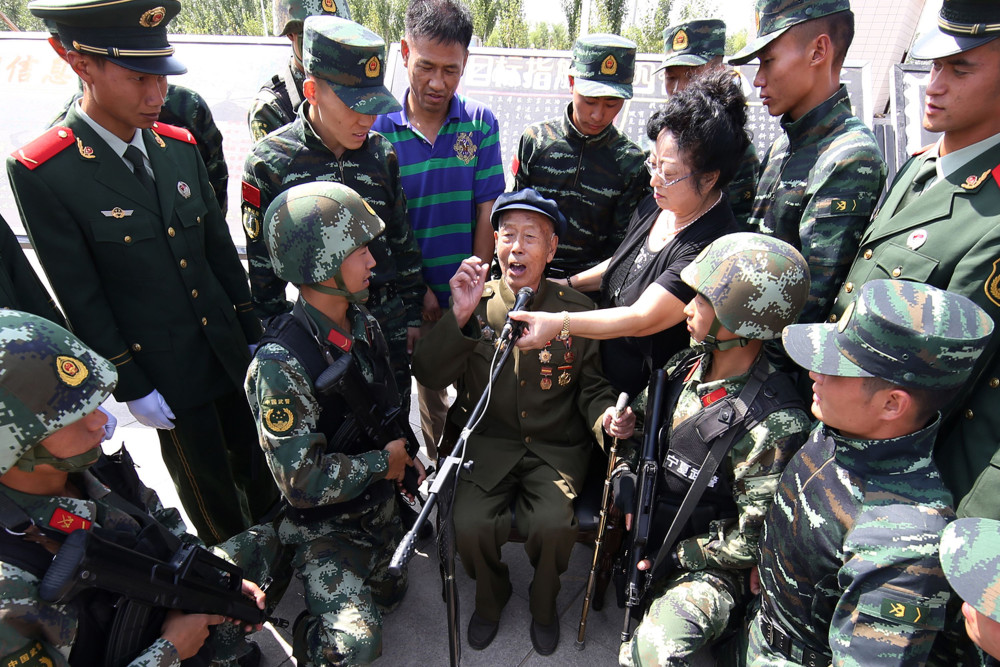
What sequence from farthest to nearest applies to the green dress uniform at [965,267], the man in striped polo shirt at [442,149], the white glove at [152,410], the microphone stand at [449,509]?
1. the man in striped polo shirt at [442,149]
2. the white glove at [152,410]
3. the green dress uniform at [965,267]
4. the microphone stand at [449,509]

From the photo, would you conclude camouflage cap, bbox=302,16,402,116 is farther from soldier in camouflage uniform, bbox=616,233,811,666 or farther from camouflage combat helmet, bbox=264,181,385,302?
soldier in camouflage uniform, bbox=616,233,811,666

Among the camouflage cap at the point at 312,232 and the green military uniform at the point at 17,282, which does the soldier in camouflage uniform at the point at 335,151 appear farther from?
the green military uniform at the point at 17,282

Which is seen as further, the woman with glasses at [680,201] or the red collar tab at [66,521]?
the woman with glasses at [680,201]

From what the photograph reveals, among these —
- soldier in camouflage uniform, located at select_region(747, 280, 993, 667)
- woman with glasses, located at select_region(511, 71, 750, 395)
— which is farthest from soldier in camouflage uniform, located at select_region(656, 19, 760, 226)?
soldier in camouflage uniform, located at select_region(747, 280, 993, 667)

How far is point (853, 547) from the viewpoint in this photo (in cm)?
185

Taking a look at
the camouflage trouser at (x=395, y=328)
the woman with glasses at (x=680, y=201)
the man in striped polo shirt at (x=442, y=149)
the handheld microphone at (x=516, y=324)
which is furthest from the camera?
the camouflage trouser at (x=395, y=328)

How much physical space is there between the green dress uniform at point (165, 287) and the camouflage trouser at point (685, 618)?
1.91 meters

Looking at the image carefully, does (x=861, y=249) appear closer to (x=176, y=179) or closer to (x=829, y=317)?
(x=829, y=317)

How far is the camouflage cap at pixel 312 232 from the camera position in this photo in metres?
2.49

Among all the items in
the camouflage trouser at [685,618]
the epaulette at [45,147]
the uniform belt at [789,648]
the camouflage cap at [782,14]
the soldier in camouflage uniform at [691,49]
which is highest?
the camouflage cap at [782,14]

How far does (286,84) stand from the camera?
13.4 feet

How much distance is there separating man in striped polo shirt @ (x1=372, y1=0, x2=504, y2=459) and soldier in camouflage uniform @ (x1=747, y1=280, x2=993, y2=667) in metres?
2.31

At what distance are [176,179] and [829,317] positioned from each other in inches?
124

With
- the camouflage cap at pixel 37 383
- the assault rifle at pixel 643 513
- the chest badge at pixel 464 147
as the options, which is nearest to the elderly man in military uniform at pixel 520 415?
the assault rifle at pixel 643 513
